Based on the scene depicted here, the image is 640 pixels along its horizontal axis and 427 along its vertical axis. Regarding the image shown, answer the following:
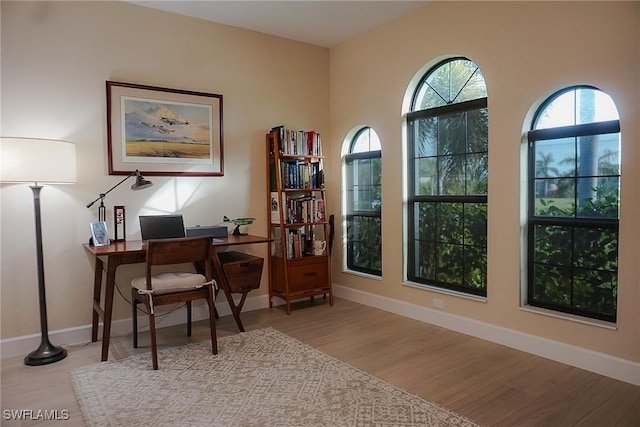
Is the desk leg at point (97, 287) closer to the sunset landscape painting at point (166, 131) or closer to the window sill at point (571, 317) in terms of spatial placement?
the sunset landscape painting at point (166, 131)

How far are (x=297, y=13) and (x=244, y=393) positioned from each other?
3.23 metres

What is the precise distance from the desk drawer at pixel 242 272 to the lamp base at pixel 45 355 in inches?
51.6

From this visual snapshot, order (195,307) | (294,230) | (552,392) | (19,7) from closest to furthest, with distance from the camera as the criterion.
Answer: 1. (552,392)
2. (19,7)
3. (195,307)
4. (294,230)

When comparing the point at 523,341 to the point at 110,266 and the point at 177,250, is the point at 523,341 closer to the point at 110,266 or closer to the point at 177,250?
the point at 177,250

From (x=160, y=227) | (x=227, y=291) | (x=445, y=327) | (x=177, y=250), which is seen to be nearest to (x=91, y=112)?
(x=160, y=227)

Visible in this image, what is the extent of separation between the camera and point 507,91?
327 centimetres

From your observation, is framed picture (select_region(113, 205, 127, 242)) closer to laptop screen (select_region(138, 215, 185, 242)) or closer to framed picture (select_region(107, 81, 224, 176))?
laptop screen (select_region(138, 215, 185, 242))

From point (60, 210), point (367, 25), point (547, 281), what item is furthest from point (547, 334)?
point (60, 210)

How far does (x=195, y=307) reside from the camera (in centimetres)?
409

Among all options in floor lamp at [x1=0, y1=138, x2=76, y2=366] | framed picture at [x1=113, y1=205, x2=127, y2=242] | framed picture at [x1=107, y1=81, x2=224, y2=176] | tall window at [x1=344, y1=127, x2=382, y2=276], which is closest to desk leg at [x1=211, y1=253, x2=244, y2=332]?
framed picture at [x1=113, y1=205, x2=127, y2=242]

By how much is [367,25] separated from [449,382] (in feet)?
11.0

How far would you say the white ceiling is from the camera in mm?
3797

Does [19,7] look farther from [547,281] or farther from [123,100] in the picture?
[547,281]

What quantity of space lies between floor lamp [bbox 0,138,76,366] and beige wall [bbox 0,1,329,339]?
0.93ft
